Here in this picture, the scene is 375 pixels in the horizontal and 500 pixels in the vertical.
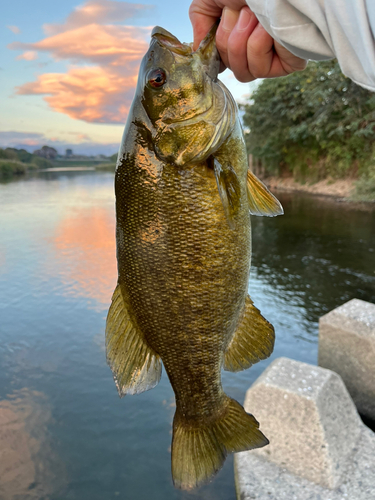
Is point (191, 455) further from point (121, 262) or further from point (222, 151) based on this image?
point (222, 151)

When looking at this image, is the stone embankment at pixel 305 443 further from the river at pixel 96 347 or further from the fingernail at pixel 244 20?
the fingernail at pixel 244 20

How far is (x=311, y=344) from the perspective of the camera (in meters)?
12.6

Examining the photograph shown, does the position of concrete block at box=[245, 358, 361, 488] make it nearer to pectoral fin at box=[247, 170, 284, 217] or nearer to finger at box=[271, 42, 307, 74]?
pectoral fin at box=[247, 170, 284, 217]

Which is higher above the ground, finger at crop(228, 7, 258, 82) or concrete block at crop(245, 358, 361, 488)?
finger at crop(228, 7, 258, 82)

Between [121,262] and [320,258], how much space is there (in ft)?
65.5

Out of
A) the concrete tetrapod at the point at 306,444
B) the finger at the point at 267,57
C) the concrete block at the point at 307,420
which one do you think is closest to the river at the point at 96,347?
the concrete tetrapod at the point at 306,444

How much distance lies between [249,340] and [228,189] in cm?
78

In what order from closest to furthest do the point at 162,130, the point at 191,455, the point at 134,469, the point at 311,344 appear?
the point at 162,130 < the point at 191,455 < the point at 134,469 < the point at 311,344

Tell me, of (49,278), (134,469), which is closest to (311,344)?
(134,469)

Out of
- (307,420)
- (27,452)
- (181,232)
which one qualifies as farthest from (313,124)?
(181,232)

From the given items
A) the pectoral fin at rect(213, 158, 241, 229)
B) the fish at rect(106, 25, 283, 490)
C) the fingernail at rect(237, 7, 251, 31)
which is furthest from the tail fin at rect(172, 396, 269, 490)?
the fingernail at rect(237, 7, 251, 31)

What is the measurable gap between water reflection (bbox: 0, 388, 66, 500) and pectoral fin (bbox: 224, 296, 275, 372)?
Answer: 881 centimetres

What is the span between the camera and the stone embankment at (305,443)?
5.20 meters

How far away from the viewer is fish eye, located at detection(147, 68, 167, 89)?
1771 millimetres
